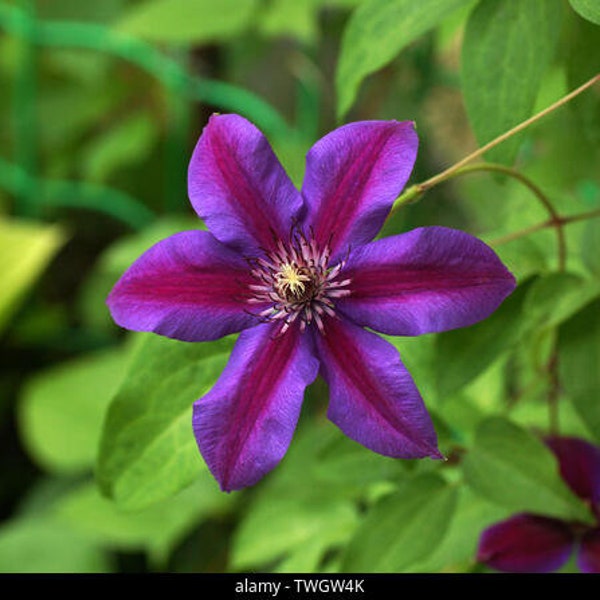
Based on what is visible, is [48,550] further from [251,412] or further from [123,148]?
[251,412]

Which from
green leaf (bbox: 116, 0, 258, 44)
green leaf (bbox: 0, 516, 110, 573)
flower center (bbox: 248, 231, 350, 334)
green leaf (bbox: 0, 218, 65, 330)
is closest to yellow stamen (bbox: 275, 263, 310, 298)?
flower center (bbox: 248, 231, 350, 334)

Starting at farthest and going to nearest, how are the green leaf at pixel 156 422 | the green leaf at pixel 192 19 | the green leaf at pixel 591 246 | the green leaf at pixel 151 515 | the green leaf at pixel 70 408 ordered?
the green leaf at pixel 70 408 < the green leaf at pixel 151 515 < the green leaf at pixel 192 19 < the green leaf at pixel 591 246 < the green leaf at pixel 156 422

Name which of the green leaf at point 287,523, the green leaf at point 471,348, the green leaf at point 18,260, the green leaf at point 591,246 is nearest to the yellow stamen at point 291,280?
the green leaf at point 471,348

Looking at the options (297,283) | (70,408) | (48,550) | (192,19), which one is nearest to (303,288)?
(297,283)

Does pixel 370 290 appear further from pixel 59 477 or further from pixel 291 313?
pixel 59 477

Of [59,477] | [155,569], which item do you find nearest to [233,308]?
[155,569]

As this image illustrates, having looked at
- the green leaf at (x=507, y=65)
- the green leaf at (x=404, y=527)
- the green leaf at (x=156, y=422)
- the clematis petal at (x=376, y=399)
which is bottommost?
the green leaf at (x=404, y=527)

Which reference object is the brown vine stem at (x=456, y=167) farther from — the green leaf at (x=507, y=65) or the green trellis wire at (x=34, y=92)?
the green trellis wire at (x=34, y=92)

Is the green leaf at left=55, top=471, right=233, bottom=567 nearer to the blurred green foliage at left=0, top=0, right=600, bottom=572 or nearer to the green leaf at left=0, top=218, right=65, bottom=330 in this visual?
the blurred green foliage at left=0, top=0, right=600, bottom=572

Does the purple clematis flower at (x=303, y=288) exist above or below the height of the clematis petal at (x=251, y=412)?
above
